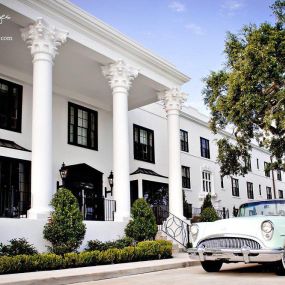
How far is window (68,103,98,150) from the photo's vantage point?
63.3 feet

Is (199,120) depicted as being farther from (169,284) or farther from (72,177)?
(169,284)

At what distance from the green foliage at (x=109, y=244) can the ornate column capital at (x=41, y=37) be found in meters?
6.29

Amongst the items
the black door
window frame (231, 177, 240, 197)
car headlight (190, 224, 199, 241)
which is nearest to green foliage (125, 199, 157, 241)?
the black door

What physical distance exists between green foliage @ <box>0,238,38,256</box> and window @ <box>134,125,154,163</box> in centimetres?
1201

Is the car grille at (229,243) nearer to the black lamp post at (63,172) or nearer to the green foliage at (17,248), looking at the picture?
the green foliage at (17,248)

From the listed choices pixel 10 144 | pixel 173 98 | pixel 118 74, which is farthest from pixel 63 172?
pixel 173 98

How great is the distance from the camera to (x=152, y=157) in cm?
2453

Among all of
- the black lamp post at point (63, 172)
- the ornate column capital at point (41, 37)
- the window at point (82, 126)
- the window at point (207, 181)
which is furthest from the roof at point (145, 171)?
the ornate column capital at point (41, 37)

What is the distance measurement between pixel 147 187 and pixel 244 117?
22.9ft

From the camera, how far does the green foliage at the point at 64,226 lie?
12.0m

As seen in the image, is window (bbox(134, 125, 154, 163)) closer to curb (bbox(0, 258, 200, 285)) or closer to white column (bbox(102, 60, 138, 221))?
white column (bbox(102, 60, 138, 221))

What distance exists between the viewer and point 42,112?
13.1 metres

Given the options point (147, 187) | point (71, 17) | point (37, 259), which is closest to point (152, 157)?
point (147, 187)

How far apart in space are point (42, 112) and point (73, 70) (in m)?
4.97
